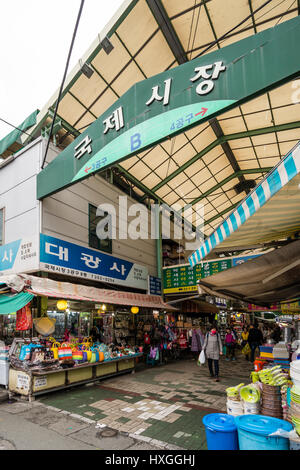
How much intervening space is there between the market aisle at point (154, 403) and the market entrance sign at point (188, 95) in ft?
17.5

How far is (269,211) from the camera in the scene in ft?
11.1

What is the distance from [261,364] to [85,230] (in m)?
7.25

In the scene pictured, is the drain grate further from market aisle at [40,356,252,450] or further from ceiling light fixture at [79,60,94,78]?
ceiling light fixture at [79,60,94,78]

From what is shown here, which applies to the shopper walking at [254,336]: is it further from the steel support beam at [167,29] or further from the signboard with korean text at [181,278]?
the steel support beam at [167,29]

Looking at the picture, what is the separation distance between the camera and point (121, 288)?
12.9m

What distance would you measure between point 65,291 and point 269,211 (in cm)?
655

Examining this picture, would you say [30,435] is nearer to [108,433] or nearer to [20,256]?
[108,433]

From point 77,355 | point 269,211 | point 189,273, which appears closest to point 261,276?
point 269,211

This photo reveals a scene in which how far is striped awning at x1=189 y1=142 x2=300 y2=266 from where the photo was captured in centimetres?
277

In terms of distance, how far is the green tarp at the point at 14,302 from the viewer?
7046 millimetres

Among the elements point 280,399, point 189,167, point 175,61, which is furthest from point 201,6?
point 280,399

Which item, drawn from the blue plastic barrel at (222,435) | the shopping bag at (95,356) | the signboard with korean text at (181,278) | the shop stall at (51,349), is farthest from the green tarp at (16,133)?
the blue plastic barrel at (222,435)

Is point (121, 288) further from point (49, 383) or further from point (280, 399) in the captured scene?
point (280, 399)

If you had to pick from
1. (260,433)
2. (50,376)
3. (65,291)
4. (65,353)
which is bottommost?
(50,376)
